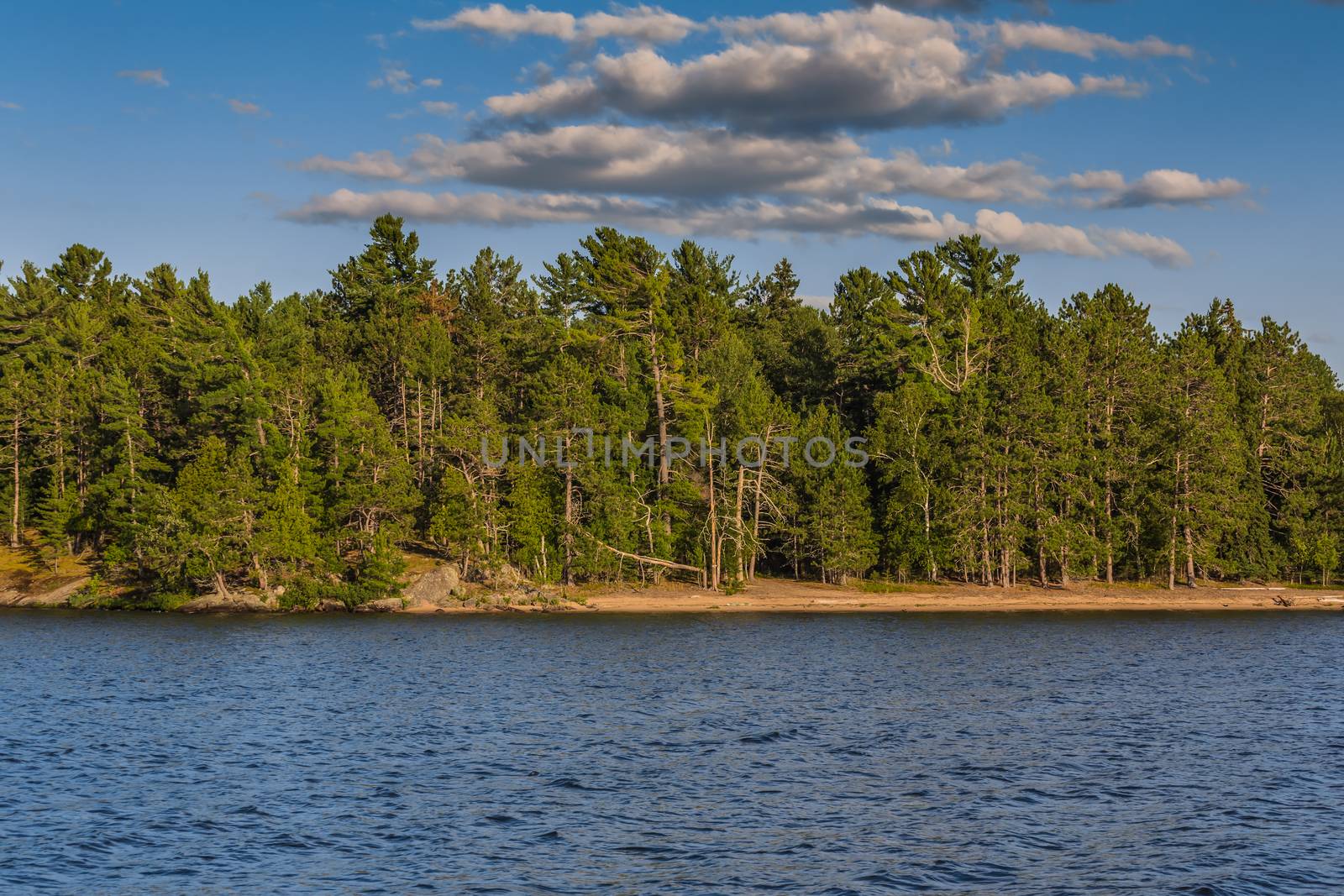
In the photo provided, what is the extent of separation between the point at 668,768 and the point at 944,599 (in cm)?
5774

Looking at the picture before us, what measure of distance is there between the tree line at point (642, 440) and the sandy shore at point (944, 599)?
2347 millimetres

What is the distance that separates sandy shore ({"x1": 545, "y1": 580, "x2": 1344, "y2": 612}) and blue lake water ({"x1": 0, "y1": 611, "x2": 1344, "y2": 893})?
21.5 m

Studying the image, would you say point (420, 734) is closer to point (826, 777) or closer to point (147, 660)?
point (826, 777)

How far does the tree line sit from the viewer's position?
292 ft

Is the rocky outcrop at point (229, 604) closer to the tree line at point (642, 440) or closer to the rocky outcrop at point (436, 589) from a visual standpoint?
the tree line at point (642, 440)

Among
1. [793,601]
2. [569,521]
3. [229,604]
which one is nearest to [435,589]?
[569,521]

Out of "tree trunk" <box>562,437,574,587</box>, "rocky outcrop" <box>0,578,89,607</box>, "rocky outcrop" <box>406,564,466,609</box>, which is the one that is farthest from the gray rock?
"rocky outcrop" <box>0,578,89,607</box>

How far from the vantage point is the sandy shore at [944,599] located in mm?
89375

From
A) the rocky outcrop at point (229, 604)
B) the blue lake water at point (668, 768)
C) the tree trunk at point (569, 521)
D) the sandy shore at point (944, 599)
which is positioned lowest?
the blue lake water at point (668, 768)

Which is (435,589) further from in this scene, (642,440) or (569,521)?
(642,440)

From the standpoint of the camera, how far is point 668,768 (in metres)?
37.5

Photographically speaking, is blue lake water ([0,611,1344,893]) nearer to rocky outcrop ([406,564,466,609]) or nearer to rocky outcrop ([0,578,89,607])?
rocky outcrop ([406,564,466,609])

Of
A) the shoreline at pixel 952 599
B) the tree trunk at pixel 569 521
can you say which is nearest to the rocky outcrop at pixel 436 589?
the tree trunk at pixel 569 521

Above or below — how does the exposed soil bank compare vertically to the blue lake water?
above
